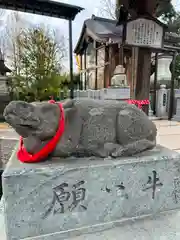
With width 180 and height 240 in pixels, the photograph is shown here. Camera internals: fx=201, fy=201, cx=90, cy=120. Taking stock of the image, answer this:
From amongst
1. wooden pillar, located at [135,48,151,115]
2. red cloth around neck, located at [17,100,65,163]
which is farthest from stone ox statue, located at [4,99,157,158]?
wooden pillar, located at [135,48,151,115]

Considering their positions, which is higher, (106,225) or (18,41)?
(18,41)

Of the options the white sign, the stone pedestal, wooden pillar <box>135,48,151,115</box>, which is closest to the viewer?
the stone pedestal

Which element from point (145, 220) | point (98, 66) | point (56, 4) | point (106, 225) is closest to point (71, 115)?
point (106, 225)

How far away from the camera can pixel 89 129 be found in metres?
1.14

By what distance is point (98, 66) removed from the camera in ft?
22.9

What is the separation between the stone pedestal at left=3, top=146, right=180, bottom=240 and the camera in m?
0.97

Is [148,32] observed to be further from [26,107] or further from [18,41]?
[18,41]

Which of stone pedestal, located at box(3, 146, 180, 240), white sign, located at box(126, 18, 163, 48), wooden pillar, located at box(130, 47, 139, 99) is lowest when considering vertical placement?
stone pedestal, located at box(3, 146, 180, 240)

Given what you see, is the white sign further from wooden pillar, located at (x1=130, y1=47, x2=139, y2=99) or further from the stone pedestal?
the stone pedestal

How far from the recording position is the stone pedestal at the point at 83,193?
974 millimetres

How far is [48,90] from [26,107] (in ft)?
21.9

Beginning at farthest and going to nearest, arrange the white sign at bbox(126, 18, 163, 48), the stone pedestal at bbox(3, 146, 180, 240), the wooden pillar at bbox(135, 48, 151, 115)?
1. the wooden pillar at bbox(135, 48, 151, 115)
2. the white sign at bbox(126, 18, 163, 48)
3. the stone pedestal at bbox(3, 146, 180, 240)

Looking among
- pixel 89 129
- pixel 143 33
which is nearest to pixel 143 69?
pixel 143 33

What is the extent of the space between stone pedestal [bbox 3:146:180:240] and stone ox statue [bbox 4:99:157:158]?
0.22ft
